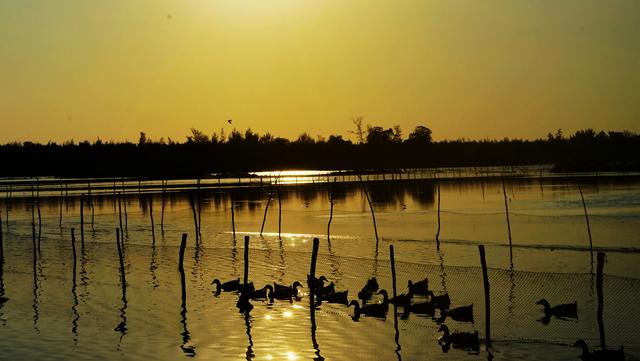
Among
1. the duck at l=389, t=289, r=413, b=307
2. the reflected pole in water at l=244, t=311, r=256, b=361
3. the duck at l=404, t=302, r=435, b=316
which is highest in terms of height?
the duck at l=389, t=289, r=413, b=307

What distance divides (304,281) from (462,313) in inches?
289

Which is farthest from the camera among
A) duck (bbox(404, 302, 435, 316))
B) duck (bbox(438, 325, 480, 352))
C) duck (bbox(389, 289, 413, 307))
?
duck (bbox(389, 289, 413, 307))

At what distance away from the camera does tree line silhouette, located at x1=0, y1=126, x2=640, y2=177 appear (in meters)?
116

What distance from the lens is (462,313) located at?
59.5 feet

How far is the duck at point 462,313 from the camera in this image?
18.1m

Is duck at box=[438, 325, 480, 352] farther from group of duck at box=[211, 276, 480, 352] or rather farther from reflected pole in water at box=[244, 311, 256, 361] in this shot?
reflected pole in water at box=[244, 311, 256, 361]

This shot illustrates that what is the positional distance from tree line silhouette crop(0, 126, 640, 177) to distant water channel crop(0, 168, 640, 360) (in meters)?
60.2

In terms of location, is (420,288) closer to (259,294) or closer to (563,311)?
(563,311)

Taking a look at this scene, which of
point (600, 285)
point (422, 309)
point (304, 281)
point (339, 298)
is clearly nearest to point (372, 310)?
point (422, 309)

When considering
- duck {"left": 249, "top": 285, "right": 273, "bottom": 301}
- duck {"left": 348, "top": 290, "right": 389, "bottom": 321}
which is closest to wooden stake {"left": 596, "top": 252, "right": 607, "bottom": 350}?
duck {"left": 348, "top": 290, "right": 389, "bottom": 321}

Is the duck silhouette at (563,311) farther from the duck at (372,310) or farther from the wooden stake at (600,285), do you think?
the duck at (372,310)

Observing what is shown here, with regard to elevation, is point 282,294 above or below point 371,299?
above

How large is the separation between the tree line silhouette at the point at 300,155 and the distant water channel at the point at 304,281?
198 feet

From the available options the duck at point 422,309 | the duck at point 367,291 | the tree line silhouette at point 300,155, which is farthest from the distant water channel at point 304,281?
the tree line silhouette at point 300,155
